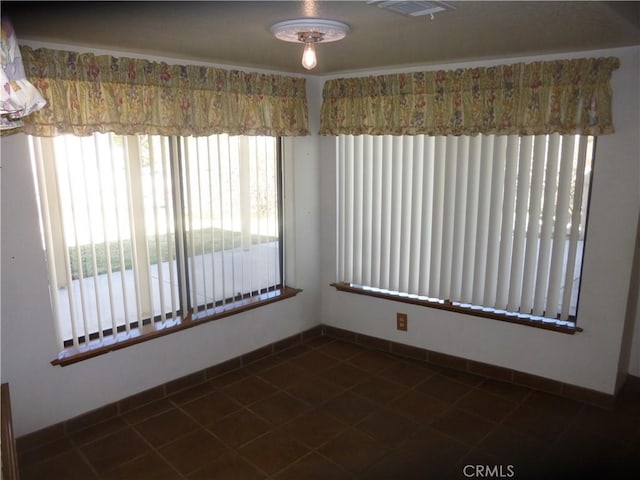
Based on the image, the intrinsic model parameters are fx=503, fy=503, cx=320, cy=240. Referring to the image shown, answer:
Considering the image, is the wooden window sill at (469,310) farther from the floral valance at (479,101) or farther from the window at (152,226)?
the floral valance at (479,101)

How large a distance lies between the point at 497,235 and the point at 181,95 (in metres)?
2.08

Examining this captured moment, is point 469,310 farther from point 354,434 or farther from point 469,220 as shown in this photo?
point 354,434

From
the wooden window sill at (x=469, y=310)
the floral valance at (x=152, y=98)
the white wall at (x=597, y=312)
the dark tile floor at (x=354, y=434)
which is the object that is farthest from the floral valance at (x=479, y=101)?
the dark tile floor at (x=354, y=434)

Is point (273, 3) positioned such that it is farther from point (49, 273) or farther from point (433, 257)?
point (433, 257)

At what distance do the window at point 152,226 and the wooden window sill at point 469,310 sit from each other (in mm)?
693

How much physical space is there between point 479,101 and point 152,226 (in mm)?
2072

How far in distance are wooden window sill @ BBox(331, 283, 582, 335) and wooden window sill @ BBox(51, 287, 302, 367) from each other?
45 centimetres

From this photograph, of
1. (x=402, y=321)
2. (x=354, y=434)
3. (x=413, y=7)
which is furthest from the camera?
(x=402, y=321)

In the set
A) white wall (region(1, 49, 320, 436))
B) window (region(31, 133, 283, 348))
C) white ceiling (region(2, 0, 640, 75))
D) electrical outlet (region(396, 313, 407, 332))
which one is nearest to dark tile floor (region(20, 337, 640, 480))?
white wall (region(1, 49, 320, 436))

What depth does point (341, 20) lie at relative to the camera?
1890mm

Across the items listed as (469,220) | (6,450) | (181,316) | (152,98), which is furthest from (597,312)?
(6,450)

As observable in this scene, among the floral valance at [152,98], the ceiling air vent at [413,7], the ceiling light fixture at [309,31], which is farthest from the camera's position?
the floral valance at [152,98]

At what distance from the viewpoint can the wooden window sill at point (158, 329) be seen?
269 cm

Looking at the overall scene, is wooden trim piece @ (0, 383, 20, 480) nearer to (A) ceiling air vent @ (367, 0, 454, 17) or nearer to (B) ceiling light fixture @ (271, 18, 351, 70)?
(B) ceiling light fixture @ (271, 18, 351, 70)
